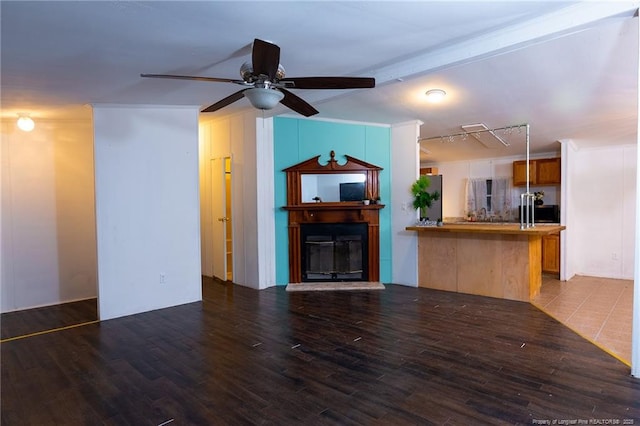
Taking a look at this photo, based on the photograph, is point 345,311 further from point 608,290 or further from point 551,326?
point 608,290

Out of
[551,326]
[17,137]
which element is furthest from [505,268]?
[17,137]

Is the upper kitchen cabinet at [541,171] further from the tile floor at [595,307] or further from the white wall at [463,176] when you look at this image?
the tile floor at [595,307]

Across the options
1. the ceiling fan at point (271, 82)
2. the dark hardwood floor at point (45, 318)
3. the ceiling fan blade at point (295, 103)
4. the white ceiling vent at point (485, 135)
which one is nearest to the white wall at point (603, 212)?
the white ceiling vent at point (485, 135)

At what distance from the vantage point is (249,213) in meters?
5.57

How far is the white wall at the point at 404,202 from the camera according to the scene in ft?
18.6

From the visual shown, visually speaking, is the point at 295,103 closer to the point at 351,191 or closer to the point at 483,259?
the point at 351,191

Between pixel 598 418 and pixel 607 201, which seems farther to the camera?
pixel 607 201

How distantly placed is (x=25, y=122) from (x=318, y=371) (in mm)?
4641

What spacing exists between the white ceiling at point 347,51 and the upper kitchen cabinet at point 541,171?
2361mm

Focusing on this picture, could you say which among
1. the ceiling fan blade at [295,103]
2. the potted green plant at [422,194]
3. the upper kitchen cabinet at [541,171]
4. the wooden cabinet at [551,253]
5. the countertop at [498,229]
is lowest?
the wooden cabinet at [551,253]

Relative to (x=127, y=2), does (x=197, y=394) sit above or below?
below

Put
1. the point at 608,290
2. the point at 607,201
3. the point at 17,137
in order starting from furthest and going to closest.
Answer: the point at 607,201 < the point at 608,290 < the point at 17,137

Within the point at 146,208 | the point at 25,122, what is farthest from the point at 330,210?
the point at 25,122

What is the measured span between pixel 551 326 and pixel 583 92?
7.99 feet
